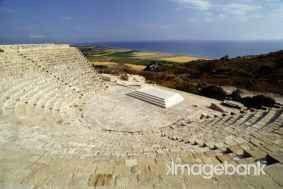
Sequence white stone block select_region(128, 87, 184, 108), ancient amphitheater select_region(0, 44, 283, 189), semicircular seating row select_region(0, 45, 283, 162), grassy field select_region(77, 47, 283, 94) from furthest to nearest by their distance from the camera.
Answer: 1. grassy field select_region(77, 47, 283, 94)
2. white stone block select_region(128, 87, 184, 108)
3. semicircular seating row select_region(0, 45, 283, 162)
4. ancient amphitheater select_region(0, 44, 283, 189)

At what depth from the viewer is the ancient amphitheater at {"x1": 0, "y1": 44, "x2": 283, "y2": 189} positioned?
3.55 meters

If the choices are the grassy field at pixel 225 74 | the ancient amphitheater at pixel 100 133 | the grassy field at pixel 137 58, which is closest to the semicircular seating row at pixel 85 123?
the ancient amphitheater at pixel 100 133

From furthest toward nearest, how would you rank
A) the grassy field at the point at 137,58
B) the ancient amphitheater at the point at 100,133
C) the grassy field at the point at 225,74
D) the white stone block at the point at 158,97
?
1. the grassy field at the point at 137,58
2. the grassy field at the point at 225,74
3. the white stone block at the point at 158,97
4. the ancient amphitheater at the point at 100,133

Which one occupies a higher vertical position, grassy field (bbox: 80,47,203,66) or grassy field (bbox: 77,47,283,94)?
grassy field (bbox: 80,47,203,66)

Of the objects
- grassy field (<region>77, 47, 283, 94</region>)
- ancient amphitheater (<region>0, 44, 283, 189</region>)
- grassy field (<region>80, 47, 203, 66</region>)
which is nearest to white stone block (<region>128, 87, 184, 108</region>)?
ancient amphitheater (<region>0, 44, 283, 189</region>)

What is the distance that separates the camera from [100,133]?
8.70 m

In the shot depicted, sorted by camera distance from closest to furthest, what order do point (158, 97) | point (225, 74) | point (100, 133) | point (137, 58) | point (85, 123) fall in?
point (100, 133), point (85, 123), point (158, 97), point (225, 74), point (137, 58)

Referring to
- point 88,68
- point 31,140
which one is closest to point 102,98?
point 88,68

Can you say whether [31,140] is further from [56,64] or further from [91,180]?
[56,64]

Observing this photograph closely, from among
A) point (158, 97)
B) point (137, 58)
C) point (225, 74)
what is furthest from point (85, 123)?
point (137, 58)

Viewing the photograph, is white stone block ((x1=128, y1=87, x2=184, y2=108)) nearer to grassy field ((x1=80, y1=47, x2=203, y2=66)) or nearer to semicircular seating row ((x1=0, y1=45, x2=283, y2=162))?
semicircular seating row ((x1=0, y1=45, x2=283, y2=162))

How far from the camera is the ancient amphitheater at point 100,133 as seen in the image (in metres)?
3.55

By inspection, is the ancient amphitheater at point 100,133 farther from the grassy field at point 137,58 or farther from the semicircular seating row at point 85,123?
the grassy field at point 137,58

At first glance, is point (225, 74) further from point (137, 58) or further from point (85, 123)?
point (137, 58)
